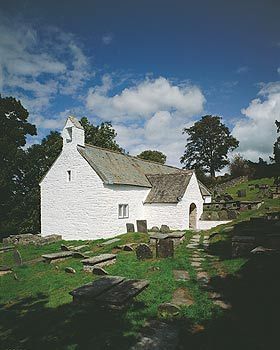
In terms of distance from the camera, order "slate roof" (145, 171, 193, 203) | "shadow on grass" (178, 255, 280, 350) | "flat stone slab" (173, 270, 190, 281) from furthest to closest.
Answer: "slate roof" (145, 171, 193, 203) → "flat stone slab" (173, 270, 190, 281) → "shadow on grass" (178, 255, 280, 350)

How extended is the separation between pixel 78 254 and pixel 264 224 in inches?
430

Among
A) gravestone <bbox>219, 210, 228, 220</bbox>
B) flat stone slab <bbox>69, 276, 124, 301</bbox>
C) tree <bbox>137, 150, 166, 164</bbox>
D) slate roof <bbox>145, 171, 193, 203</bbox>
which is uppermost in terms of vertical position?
tree <bbox>137, 150, 166, 164</bbox>

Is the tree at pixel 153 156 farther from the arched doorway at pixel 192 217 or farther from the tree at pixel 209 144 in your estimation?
the arched doorway at pixel 192 217

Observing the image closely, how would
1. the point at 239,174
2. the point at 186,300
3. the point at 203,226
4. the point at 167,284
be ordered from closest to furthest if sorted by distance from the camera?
the point at 186,300 → the point at 167,284 → the point at 203,226 → the point at 239,174

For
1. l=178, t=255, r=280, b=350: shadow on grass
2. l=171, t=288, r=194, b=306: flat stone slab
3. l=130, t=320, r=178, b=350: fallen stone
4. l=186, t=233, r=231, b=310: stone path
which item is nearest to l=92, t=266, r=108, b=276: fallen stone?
l=171, t=288, r=194, b=306: flat stone slab

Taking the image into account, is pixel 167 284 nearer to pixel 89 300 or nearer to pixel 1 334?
pixel 89 300

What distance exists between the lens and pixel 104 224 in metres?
21.1

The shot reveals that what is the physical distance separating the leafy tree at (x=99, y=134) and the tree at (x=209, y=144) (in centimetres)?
2812

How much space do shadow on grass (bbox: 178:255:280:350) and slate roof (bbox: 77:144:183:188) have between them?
14.2 meters

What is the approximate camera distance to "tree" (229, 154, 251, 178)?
2359 inches

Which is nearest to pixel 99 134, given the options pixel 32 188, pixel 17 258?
pixel 32 188

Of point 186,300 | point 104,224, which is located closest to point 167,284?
point 186,300

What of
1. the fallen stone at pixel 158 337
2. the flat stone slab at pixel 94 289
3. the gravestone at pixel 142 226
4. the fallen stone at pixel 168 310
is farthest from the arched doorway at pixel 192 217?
the fallen stone at pixel 158 337

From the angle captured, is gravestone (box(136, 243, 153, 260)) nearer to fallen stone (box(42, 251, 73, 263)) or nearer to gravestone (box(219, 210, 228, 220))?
fallen stone (box(42, 251, 73, 263))
